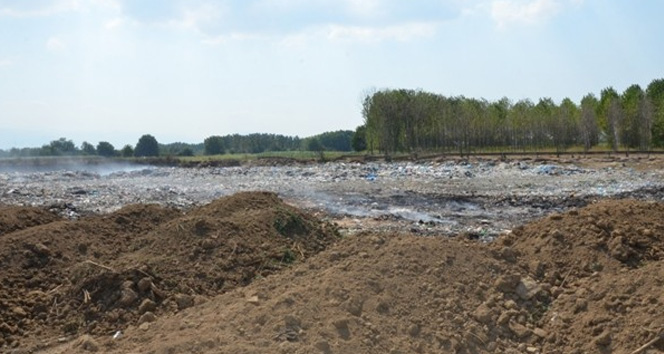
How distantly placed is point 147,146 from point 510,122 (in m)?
49.5

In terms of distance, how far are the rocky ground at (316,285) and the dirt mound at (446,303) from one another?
0.02m

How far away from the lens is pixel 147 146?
8488cm

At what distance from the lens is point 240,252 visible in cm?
922

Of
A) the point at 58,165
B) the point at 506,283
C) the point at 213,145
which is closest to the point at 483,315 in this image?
the point at 506,283

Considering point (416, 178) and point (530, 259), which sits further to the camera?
point (416, 178)

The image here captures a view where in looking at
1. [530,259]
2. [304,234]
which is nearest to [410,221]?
[304,234]

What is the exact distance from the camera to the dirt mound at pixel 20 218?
11.4m

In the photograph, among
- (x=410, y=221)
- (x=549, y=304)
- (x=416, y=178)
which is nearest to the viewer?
(x=549, y=304)

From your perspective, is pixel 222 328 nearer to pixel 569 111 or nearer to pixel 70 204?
pixel 70 204

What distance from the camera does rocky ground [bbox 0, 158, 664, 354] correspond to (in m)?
5.46

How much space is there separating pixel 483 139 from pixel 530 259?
2063 inches

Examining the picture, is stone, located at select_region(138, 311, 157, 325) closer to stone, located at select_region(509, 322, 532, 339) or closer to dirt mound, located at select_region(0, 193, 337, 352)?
dirt mound, located at select_region(0, 193, 337, 352)

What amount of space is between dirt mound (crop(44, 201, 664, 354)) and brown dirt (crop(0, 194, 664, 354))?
0.04 ft

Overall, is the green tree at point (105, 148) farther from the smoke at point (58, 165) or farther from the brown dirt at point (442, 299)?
the brown dirt at point (442, 299)
